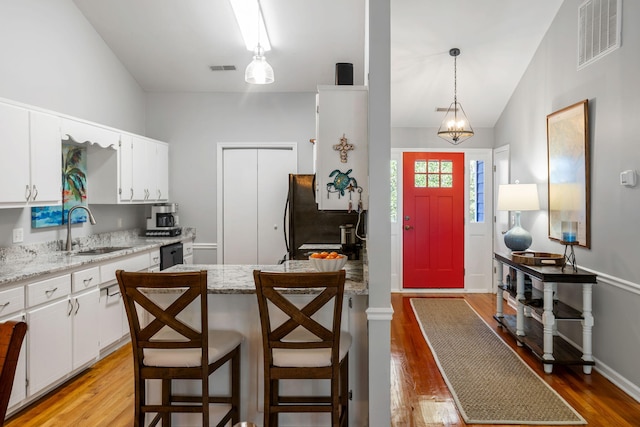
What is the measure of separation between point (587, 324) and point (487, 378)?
0.86 metres

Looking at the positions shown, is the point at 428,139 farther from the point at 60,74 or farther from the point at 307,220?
the point at 60,74

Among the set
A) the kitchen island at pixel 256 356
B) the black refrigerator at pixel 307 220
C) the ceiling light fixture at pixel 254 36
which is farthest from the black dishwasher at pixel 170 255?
the kitchen island at pixel 256 356

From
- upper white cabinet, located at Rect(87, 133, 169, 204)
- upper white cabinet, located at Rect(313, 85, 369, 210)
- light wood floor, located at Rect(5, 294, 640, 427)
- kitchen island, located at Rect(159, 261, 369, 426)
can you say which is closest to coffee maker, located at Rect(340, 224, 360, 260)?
light wood floor, located at Rect(5, 294, 640, 427)

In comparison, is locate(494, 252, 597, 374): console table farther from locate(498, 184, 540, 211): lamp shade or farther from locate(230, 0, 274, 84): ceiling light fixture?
locate(230, 0, 274, 84): ceiling light fixture

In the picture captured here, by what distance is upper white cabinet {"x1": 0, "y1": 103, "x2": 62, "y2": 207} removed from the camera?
2918 millimetres

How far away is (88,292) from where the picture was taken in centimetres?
342

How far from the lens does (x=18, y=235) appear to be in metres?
3.45

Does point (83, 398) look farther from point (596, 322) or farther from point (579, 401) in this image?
point (596, 322)

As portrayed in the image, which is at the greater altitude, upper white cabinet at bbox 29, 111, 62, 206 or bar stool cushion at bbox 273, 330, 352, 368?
upper white cabinet at bbox 29, 111, 62, 206

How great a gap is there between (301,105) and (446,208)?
2515 millimetres

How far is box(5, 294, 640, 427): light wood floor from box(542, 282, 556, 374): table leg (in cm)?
13

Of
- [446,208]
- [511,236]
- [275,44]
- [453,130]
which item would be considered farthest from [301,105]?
[511,236]

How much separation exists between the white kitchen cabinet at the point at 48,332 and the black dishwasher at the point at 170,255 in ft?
4.81

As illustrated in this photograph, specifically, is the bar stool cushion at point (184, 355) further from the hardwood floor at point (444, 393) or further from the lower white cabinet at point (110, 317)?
the lower white cabinet at point (110, 317)
